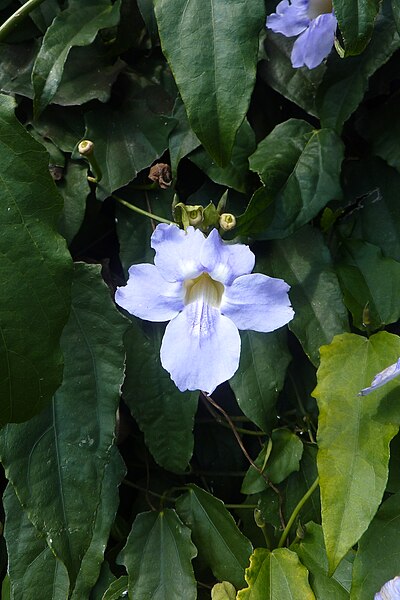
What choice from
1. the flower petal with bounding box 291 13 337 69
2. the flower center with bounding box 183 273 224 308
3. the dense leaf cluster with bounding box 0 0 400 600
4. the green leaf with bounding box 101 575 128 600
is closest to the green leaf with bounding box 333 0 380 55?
the dense leaf cluster with bounding box 0 0 400 600

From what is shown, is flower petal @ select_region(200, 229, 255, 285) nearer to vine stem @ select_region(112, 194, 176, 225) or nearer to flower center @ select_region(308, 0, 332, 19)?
vine stem @ select_region(112, 194, 176, 225)

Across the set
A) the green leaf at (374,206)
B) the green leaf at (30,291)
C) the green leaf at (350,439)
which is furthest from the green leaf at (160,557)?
the green leaf at (374,206)

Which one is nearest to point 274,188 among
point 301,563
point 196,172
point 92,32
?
point 196,172

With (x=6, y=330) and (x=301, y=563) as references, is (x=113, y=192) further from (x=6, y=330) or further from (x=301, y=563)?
(x=301, y=563)

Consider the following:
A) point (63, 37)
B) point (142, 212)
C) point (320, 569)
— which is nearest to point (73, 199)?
point (142, 212)

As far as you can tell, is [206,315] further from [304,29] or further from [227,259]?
[304,29]
